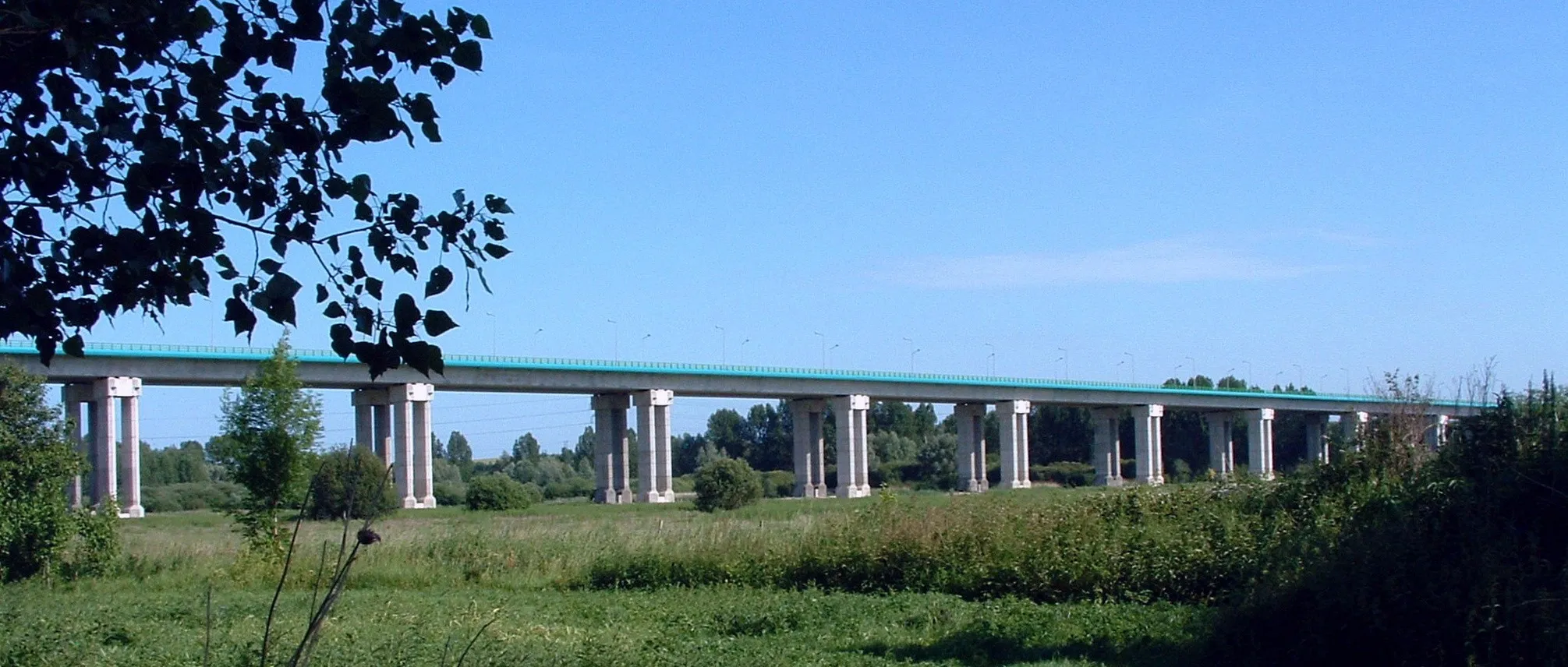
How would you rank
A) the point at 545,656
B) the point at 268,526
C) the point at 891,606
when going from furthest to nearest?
1. the point at 268,526
2. the point at 891,606
3. the point at 545,656

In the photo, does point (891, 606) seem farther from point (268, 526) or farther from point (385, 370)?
point (268, 526)

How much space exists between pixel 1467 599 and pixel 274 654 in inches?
381

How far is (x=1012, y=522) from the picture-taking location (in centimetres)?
2184

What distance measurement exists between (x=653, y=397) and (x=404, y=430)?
538 inches

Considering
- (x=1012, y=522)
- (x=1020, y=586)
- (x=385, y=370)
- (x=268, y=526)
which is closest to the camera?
(x=385, y=370)

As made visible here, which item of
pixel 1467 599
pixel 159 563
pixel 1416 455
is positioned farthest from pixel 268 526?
pixel 1467 599

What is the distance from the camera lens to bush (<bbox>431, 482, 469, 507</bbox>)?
7994 cm

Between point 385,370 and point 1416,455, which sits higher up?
point 385,370

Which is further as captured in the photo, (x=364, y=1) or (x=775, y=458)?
(x=775, y=458)

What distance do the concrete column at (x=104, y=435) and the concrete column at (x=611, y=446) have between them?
26184 millimetres

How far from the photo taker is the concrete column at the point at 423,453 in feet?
226

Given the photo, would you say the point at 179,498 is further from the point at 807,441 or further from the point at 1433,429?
the point at 1433,429

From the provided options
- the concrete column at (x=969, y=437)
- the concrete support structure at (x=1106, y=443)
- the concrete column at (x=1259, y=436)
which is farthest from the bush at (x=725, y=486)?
the concrete column at (x=1259, y=436)

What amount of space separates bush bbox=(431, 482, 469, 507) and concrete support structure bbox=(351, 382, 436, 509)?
8370 millimetres
